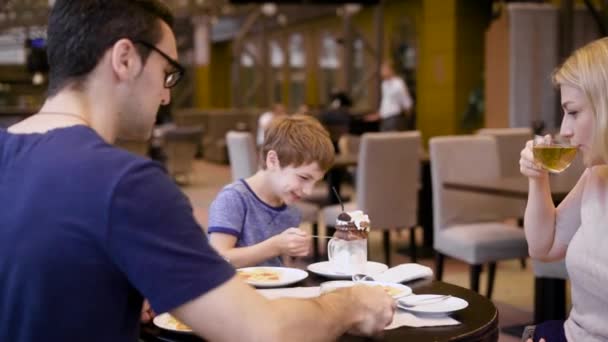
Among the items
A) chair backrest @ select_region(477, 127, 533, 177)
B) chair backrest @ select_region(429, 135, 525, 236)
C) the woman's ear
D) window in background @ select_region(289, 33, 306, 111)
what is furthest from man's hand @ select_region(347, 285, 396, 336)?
window in background @ select_region(289, 33, 306, 111)

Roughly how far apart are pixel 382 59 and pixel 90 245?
13.5 m

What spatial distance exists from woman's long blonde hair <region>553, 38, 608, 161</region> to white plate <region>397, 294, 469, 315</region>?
18.8 inches

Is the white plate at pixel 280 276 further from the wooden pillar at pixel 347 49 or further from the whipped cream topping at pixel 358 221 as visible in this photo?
the wooden pillar at pixel 347 49

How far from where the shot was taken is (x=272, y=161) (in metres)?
2.44

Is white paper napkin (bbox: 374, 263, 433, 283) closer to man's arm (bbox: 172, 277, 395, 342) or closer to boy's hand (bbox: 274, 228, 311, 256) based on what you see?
boy's hand (bbox: 274, 228, 311, 256)

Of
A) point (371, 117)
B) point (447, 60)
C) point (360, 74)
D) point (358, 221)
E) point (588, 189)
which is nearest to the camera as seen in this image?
point (588, 189)

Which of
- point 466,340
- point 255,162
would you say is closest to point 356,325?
point 466,340

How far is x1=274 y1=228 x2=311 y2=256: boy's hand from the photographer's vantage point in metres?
2.14

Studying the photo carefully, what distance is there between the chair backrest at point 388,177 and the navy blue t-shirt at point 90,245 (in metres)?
3.96

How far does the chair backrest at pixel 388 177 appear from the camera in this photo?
16.6 feet

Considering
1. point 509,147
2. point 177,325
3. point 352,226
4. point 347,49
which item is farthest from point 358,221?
point 347,49

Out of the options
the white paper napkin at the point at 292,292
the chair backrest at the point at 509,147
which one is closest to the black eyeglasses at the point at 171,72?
the white paper napkin at the point at 292,292

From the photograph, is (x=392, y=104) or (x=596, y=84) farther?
(x=392, y=104)

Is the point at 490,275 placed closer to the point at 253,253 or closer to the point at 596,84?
the point at 253,253
